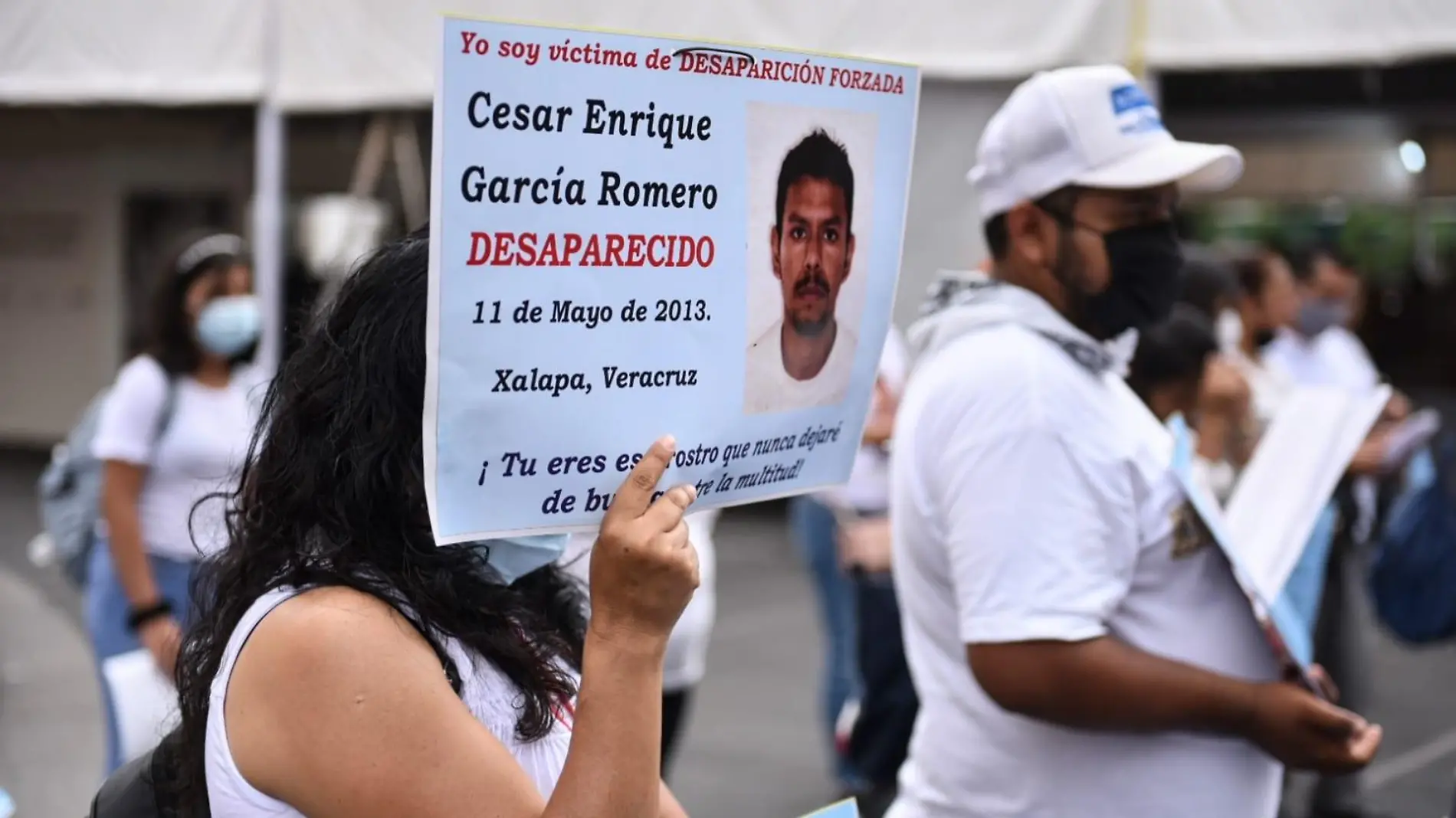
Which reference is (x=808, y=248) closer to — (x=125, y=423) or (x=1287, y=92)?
(x=125, y=423)

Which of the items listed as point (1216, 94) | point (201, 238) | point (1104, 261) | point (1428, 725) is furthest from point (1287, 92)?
point (1104, 261)

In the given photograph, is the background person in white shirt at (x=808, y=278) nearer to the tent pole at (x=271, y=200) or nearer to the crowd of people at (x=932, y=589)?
the crowd of people at (x=932, y=589)

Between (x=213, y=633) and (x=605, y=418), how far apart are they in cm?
51

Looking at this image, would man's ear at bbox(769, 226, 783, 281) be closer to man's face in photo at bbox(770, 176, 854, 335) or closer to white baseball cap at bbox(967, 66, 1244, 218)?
man's face in photo at bbox(770, 176, 854, 335)

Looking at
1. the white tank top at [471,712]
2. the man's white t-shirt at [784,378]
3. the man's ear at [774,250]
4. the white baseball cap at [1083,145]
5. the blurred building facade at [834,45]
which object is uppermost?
the blurred building facade at [834,45]

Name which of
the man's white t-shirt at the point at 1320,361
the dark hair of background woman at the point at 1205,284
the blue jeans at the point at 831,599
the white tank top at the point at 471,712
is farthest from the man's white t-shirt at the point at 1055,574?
the man's white t-shirt at the point at 1320,361

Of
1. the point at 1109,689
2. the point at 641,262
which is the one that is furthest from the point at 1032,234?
the point at 641,262

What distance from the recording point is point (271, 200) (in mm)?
6289

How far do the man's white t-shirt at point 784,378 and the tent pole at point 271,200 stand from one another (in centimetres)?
436

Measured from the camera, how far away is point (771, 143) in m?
1.69

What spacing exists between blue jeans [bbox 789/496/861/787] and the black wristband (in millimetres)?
2263

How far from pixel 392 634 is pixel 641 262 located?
432mm

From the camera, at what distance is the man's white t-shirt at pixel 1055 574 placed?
223cm

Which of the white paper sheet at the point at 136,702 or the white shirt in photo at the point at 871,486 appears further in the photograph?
the white shirt in photo at the point at 871,486
